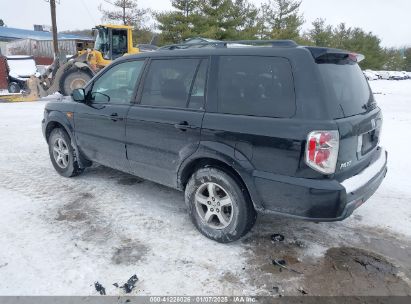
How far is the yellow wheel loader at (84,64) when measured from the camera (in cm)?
1482

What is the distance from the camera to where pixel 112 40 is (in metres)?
16.1

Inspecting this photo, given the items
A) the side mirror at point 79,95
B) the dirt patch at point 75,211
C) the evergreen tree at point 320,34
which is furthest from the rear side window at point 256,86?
the evergreen tree at point 320,34

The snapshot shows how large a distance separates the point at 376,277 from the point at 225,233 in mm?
1353

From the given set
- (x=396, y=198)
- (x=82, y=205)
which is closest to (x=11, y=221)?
(x=82, y=205)

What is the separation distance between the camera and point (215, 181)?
3.34 m

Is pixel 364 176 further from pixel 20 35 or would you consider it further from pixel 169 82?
pixel 20 35

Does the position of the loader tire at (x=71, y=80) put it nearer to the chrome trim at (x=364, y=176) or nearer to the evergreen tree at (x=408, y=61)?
the chrome trim at (x=364, y=176)

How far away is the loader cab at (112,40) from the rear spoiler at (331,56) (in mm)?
14272

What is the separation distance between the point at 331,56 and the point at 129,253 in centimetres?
255

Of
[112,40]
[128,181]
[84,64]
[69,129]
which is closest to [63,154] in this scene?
[69,129]

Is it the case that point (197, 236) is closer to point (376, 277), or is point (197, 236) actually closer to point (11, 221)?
point (376, 277)

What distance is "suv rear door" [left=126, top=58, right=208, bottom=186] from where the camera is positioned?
3475 mm

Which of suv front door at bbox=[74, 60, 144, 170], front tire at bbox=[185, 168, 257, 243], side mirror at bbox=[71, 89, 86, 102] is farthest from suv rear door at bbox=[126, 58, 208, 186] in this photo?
side mirror at bbox=[71, 89, 86, 102]

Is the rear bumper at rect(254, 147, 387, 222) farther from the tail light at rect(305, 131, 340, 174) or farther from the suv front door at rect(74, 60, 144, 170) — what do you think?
the suv front door at rect(74, 60, 144, 170)
